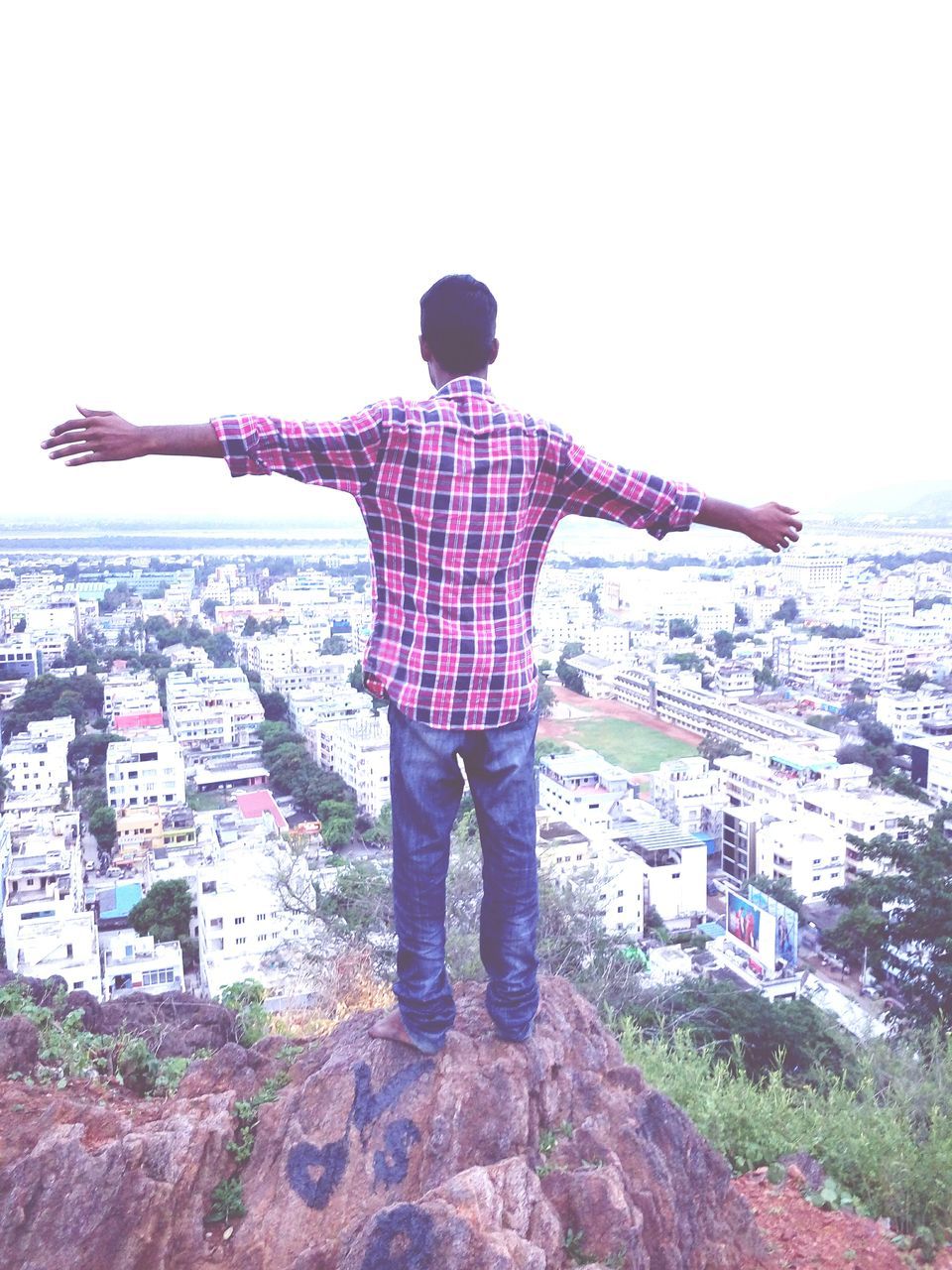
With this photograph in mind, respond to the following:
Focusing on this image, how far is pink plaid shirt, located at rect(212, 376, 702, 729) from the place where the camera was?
1176 mm

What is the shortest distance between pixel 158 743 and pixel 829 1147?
11668 millimetres

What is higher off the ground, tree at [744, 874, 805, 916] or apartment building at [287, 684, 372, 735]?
apartment building at [287, 684, 372, 735]

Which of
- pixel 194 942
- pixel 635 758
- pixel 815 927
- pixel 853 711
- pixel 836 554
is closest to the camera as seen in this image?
pixel 194 942

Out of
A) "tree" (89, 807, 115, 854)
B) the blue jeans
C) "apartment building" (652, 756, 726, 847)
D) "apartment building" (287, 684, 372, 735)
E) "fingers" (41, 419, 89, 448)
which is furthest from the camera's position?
"apartment building" (287, 684, 372, 735)

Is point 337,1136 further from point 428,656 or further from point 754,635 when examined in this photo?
point 754,635

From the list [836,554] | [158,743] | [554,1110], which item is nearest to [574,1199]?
[554,1110]

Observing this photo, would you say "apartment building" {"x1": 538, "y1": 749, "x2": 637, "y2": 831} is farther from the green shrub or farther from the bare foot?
the bare foot

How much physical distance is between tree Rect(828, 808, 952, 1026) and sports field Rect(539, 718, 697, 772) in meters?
8.80

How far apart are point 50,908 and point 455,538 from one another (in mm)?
7914

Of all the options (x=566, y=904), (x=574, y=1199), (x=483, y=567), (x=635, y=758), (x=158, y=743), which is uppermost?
(x=483, y=567)

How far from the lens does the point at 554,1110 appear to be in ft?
4.68

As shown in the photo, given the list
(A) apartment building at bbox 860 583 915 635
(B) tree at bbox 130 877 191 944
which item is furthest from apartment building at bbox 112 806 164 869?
(A) apartment building at bbox 860 583 915 635

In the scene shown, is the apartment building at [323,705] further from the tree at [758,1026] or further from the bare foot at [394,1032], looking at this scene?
the bare foot at [394,1032]

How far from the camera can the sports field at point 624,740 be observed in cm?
→ 1548
